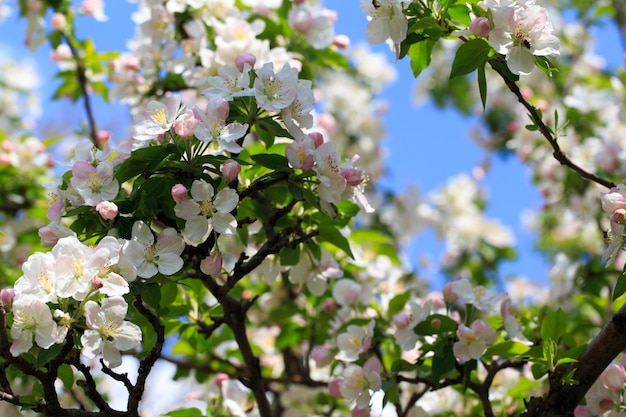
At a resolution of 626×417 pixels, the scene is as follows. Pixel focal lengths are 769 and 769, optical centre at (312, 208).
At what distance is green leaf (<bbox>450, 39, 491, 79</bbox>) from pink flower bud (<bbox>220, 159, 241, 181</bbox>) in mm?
525

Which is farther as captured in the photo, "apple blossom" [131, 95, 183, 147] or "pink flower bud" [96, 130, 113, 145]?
"pink flower bud" [96, 130, 113, 145]

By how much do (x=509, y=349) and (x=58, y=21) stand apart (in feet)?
7.88

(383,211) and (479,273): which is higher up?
(383,211)

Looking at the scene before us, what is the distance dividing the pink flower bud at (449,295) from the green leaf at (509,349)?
195 millimetres

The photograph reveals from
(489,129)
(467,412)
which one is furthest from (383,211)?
(467,412)

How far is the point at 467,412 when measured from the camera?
2.56m

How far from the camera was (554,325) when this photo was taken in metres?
2.03

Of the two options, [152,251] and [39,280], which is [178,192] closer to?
[152,251]

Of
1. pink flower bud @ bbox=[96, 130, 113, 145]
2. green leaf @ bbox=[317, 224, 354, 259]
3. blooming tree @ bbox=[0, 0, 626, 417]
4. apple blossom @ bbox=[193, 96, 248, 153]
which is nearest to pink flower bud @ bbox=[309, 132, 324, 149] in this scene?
blooming tree @ bbox=[0, 0, 626, 417]

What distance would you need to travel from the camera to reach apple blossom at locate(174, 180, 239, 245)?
1.63 metres

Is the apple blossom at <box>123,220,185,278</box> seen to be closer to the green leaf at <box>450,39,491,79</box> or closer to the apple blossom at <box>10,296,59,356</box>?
the apple blossom at <box>10,296,59,356</box>

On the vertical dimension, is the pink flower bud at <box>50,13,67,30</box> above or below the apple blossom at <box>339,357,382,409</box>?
above

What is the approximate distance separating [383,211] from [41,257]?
4618 millimetres

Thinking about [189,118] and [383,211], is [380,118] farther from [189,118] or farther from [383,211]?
[189,118]
